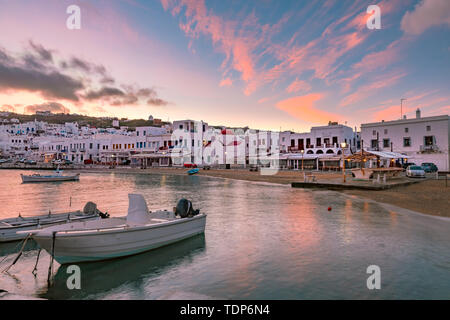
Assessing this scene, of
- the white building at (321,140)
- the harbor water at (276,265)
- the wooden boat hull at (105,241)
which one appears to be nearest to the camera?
the harbor water at (276,265)

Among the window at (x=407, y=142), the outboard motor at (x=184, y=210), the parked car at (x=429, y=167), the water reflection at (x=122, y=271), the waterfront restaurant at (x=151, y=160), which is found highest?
the window at (x=407, y=142)

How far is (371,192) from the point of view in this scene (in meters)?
23.1

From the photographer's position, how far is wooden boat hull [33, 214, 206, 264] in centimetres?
782

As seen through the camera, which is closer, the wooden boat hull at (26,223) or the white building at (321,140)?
the wooden boat hull at (26,223)

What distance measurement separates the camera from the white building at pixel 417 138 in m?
40.6

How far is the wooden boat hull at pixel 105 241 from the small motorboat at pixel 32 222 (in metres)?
2.18

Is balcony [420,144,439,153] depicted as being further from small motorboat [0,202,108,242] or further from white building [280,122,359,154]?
small motorboat [0,202,108,242]

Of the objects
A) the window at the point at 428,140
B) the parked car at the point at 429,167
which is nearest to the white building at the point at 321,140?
the window at the point at 428,140

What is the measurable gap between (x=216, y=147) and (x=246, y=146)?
8.82m

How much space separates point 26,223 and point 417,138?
50748mm

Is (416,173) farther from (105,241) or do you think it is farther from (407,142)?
(105,241)

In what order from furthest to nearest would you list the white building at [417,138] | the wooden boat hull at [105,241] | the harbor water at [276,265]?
the white building at [417,138], the wooden boat hull at [105,241], the harbor water at [276,265]

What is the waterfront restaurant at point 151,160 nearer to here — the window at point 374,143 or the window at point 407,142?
the window at point 374,143
